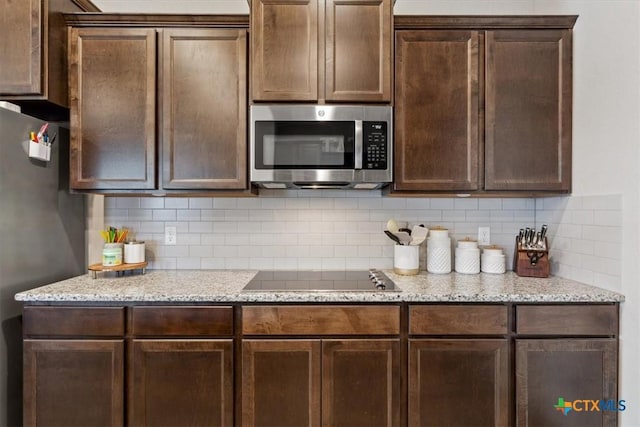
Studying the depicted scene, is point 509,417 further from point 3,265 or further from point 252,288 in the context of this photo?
point 3,265

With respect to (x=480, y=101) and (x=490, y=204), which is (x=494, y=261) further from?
(x=480, y=101)

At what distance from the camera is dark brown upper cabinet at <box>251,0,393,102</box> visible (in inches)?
72.6

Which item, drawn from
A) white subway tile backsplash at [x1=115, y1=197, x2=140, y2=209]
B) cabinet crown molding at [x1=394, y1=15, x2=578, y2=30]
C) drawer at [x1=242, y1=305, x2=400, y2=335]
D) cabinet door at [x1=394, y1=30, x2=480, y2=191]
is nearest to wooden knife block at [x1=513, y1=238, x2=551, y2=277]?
cabinet door at [x1=394, y1=30, x2=480, y2=191]

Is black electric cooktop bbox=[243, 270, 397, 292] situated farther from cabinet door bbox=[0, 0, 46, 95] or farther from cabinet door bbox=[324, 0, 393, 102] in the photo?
cabinet door bbox=[0, 0, 46, 95]

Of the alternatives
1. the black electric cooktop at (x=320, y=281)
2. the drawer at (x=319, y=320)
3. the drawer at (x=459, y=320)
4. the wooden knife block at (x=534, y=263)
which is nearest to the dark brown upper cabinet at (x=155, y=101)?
the black electric cooktop at (x=320, y=281)

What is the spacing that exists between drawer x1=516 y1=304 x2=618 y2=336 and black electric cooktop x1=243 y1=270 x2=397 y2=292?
62 cm

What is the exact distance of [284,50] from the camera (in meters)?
1.85

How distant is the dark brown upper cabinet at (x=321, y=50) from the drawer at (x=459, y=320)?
1109 mm

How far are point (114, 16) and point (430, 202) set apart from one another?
2.10 m

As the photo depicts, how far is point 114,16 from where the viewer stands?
188 cm

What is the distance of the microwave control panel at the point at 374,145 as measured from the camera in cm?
186

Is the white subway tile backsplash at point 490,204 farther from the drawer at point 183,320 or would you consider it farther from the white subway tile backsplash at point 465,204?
the drawer at point 183,320

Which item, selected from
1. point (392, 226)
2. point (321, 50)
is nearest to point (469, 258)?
point (392, 226)

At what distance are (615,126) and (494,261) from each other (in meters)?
0.90
